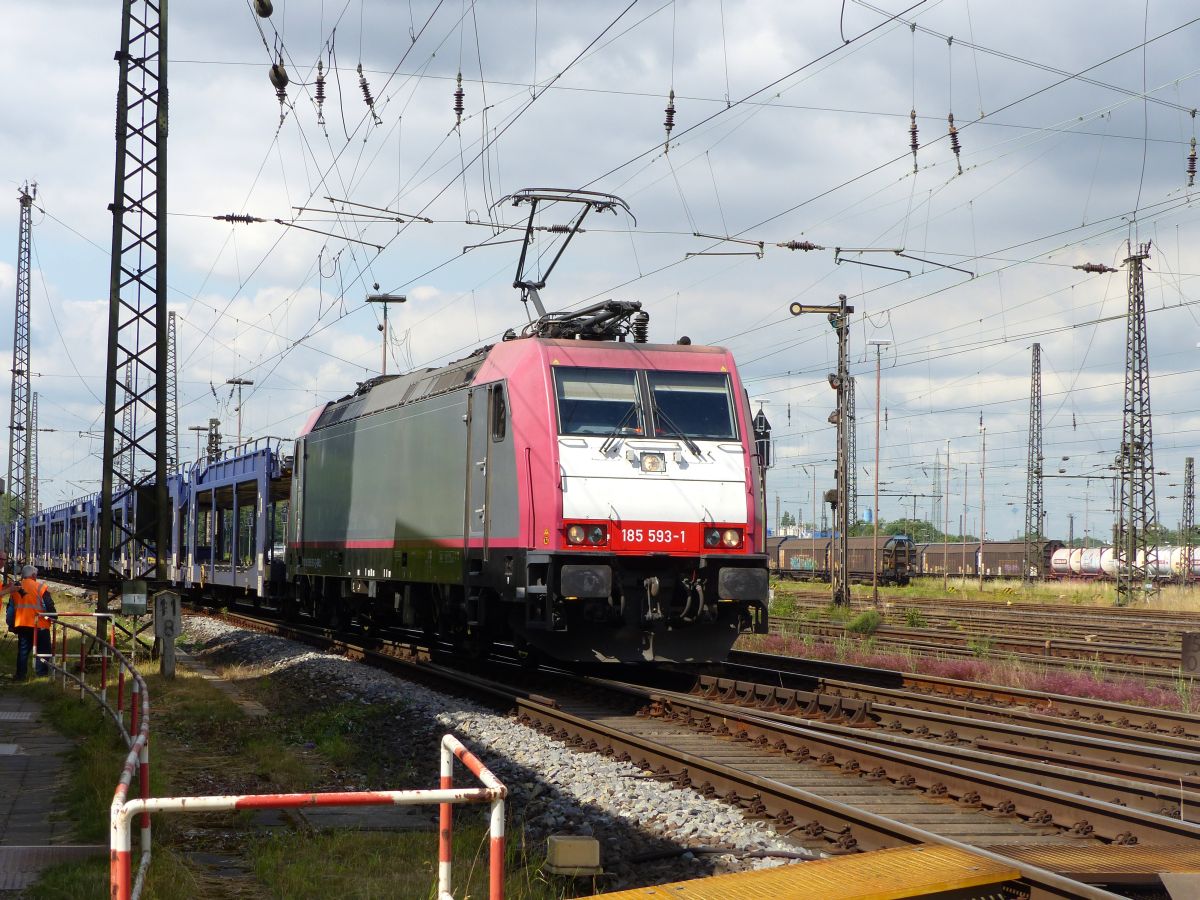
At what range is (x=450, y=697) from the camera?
15.3 meters

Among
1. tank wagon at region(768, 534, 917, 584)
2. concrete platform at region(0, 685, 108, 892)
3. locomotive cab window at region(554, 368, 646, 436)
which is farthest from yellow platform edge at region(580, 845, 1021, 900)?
tank wagon at region(768, 534, 917, 584)

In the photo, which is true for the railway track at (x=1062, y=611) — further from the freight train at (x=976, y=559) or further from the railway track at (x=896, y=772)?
the freight train at (x=976, y=559)

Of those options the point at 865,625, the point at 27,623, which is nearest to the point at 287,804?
the point at 27,623

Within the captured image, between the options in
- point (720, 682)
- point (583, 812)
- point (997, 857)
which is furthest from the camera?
point (720, 682)

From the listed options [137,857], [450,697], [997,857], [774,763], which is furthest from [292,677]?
[997,857]

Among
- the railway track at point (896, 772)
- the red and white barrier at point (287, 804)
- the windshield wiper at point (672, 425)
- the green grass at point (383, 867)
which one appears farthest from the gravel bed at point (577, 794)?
the windshield wiper at point (672, 425)

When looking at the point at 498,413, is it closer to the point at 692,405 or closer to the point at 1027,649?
the point at 692,405

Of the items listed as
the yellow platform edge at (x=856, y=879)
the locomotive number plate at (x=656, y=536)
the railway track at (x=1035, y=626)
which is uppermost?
the locomotive number plate at (x=656, y=536)

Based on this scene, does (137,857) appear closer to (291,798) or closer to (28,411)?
(291,798)

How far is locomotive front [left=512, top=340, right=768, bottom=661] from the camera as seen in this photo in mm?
13938

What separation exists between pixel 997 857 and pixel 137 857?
4.60 meters

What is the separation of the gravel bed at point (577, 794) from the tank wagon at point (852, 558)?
125ft

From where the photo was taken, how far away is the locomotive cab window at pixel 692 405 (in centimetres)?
1493

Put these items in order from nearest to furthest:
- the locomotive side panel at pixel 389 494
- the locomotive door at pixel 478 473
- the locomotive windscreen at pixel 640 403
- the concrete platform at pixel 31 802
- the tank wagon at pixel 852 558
→ the concrete platform at pixel 31 802 < the locomotive windscreen at pixel 640 403 < the locomotive door at pixel 478 473 < the locomotive side panel at pixel 389 494 < the tank wagon at pixel 852 558
